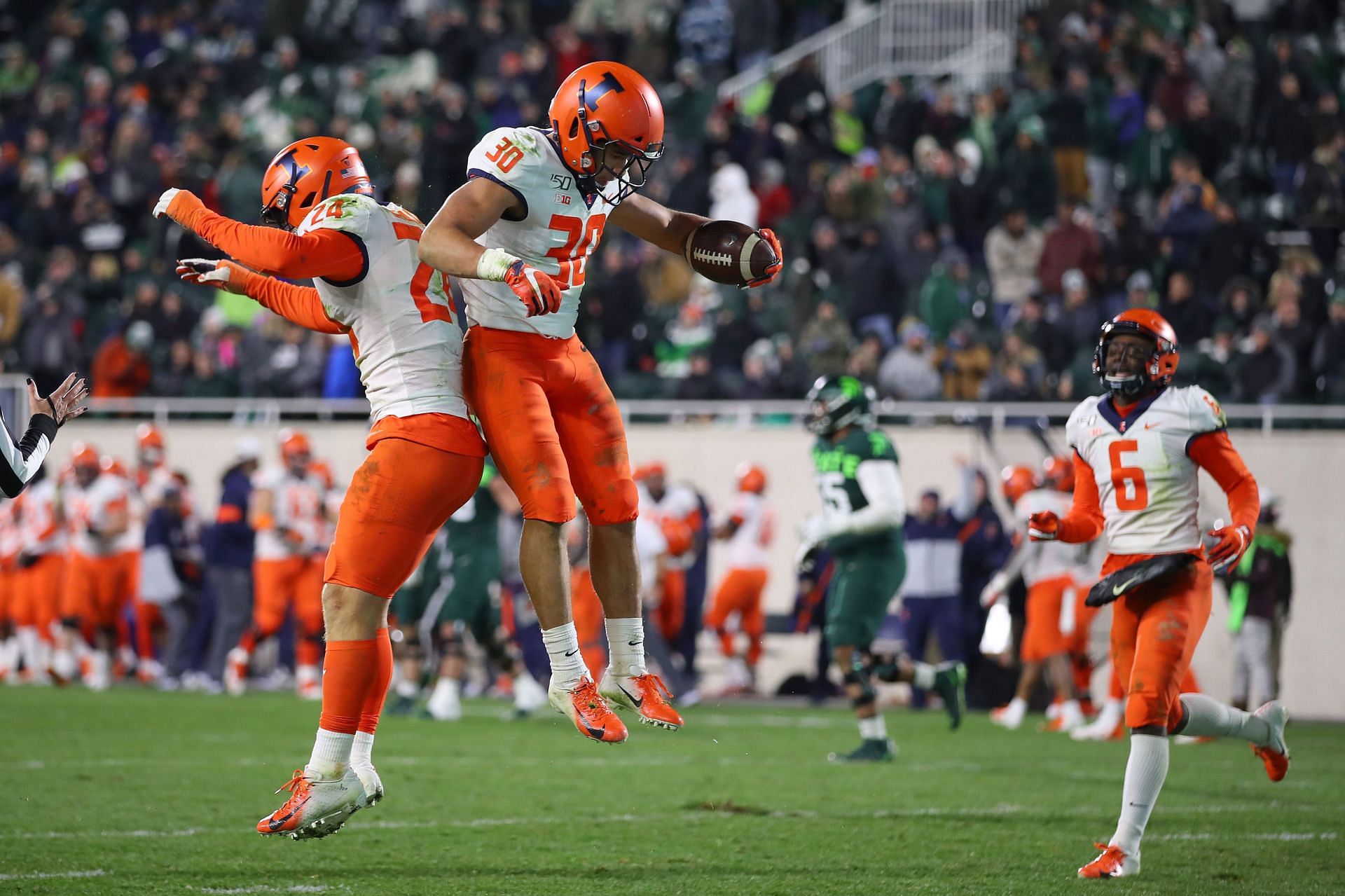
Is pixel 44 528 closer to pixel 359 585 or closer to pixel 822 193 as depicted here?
pixel 822 193

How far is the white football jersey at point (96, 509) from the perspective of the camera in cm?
1619

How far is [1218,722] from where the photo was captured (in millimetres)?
7199

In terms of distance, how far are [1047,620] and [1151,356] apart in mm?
6725

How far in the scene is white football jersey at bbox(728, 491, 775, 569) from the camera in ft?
51.7

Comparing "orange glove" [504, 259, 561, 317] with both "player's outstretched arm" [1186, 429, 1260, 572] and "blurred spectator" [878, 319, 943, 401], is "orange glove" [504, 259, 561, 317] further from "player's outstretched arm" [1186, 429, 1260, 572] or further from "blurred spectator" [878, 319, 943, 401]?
"blurred spectator" [878, 319, 943, 401]

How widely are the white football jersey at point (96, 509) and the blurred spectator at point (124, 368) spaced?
2.23 metres

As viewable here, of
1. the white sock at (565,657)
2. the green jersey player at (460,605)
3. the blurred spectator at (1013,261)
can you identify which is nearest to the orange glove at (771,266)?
the white sock at (565,657)

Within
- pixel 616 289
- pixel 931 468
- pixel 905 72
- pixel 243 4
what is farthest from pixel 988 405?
pixel 243 4

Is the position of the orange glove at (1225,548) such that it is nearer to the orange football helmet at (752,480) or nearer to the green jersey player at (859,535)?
the green jersey player at (859,535)

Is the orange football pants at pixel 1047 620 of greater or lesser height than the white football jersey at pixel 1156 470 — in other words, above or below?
below

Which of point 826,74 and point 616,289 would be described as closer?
point 616,289

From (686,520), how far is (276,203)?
9980 millimetres

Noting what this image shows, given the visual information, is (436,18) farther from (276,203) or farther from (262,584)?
(276,203)

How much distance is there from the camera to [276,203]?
19.6ft
